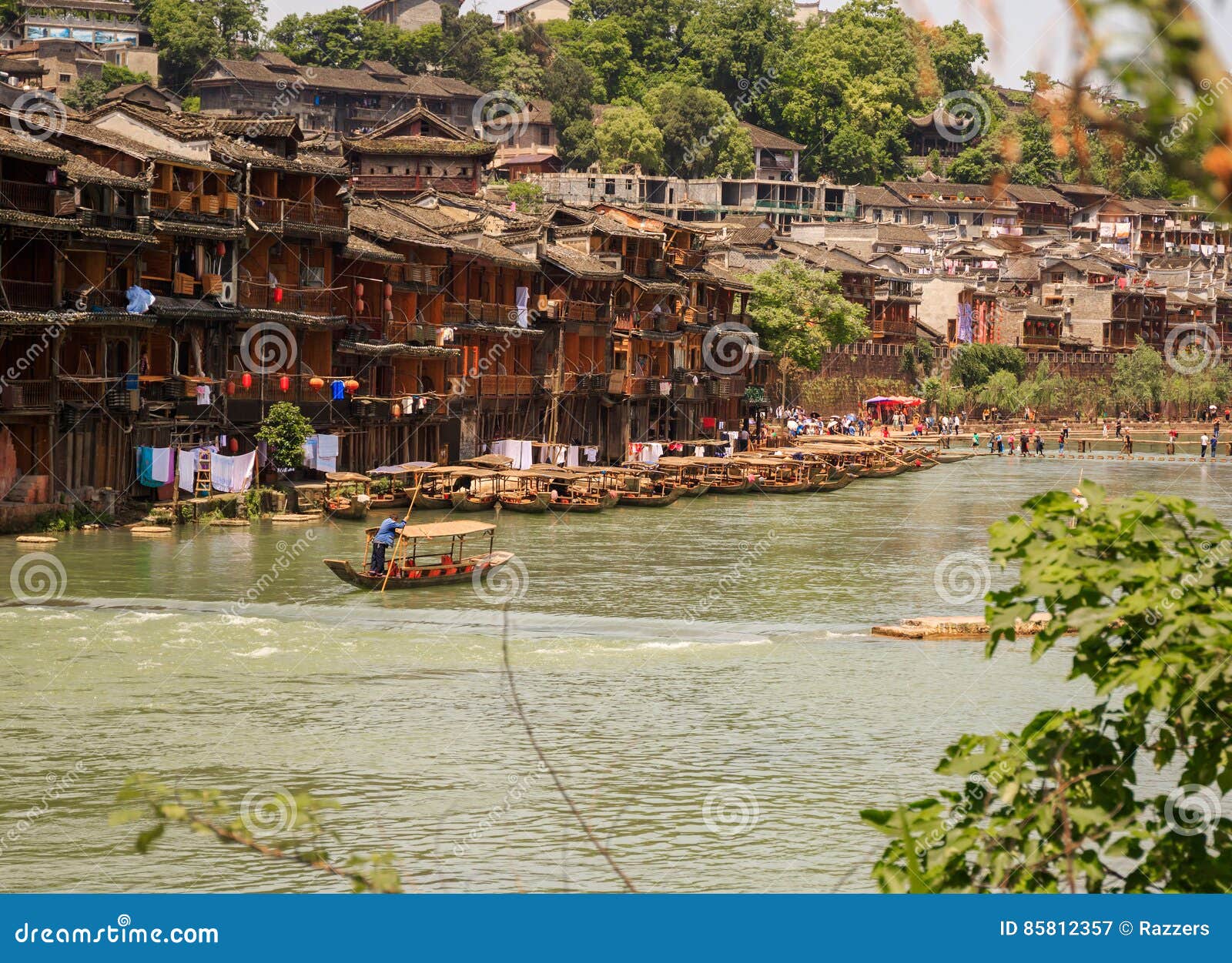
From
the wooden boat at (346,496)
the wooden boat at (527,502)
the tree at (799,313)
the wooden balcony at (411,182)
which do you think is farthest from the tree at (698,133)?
the wooden boat at (346,496)

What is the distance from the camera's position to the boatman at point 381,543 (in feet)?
124

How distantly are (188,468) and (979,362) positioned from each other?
85615mm

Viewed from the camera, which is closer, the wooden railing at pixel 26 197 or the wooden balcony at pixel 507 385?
the wooden railing at pixel 26 197

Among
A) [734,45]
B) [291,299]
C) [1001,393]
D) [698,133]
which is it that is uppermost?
[734,45]

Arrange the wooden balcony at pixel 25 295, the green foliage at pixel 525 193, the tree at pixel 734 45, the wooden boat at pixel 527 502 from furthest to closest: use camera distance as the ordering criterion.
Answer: the tree at pixel 734 45, the green foliage at pixel 525 193, the wooden boat at pixel 527 502, the wooden balcony at pixel 25 295

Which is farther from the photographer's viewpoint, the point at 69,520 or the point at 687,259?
the point at 687,259

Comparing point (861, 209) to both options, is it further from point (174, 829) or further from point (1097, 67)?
point (1097, 67)

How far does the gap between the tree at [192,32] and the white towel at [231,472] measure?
3062 inches

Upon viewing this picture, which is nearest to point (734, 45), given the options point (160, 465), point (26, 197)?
point (160, 465)

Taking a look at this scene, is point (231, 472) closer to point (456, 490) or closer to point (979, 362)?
point (456, 490)

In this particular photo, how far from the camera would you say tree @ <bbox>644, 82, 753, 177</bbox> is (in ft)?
432

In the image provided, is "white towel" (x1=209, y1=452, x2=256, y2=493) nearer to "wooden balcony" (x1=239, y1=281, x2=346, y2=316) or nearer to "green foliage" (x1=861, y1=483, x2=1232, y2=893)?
"wooden balcony" (x1=239, y1=281, x2=346, y2=316)

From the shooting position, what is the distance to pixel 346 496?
52.9 m

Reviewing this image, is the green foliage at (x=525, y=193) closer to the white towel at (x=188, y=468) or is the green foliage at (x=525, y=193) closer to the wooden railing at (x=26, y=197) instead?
the white towel at (x=188, y=468)
